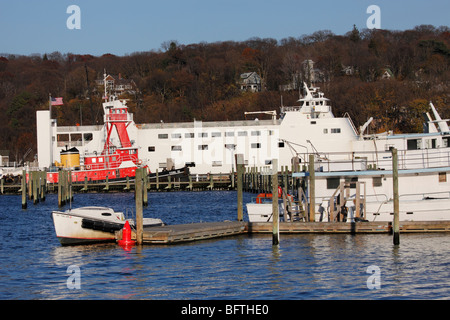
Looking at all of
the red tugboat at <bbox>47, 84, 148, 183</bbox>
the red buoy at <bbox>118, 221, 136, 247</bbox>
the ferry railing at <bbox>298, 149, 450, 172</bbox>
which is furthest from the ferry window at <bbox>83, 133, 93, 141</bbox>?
the red buoy at <bbox>118, 221, 136, 247</bbox>

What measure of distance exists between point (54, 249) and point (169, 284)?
9.74 m

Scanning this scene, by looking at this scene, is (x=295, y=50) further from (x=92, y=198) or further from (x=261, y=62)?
(x=92, y=198)

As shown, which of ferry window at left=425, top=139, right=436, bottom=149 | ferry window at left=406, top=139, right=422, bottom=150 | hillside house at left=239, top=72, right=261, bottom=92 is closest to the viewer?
ferry window at left=425, top=139, right=436, bottom=149

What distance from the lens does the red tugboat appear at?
74.2m

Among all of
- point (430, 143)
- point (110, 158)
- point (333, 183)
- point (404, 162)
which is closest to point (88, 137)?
point (110, 158)

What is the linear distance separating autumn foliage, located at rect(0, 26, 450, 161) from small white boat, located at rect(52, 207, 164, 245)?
58061 millimetres

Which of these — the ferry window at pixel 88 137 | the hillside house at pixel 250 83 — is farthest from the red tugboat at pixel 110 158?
the hillside house at pixel 250 83

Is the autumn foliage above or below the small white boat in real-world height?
above

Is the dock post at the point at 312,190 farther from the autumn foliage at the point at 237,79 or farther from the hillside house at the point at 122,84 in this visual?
the hillside house at the point at 122,84

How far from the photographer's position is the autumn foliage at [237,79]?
316 ft

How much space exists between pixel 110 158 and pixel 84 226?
139 feet

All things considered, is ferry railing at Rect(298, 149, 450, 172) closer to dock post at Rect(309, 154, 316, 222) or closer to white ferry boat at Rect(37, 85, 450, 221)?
dock post at Rect(309, 154, 316, 222)

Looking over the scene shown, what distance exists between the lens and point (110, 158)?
247ft

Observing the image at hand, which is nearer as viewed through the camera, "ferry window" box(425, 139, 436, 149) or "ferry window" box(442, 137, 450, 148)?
"ferry window" box(442, 137, 450, 148)
